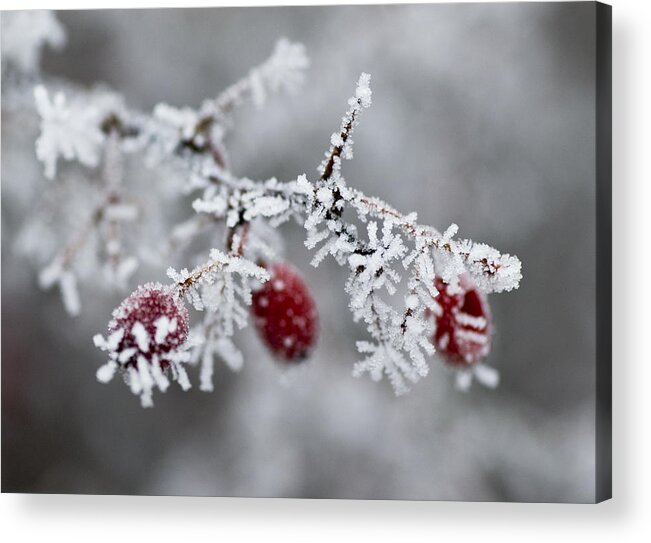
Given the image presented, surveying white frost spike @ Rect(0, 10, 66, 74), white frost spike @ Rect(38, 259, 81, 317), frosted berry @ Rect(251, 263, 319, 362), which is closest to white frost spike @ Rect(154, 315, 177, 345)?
frosted berry @ Rect(251, 263, 319, 362)

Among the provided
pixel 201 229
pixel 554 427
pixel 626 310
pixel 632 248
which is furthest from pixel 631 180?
A: pixel 201 229

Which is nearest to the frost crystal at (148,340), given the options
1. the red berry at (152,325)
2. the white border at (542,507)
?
the red berry at (152,325)

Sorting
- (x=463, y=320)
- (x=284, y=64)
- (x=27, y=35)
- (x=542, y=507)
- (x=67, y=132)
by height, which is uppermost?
(x=27, y=35)

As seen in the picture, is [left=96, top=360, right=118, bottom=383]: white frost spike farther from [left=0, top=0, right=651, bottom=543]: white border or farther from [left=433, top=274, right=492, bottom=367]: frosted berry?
[left=0, top=0, right=651, bottom=543]: white border

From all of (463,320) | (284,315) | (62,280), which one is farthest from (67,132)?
(463,320)

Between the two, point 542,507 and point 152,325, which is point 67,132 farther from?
point 542,507

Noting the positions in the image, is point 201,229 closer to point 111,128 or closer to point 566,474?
point 111,128

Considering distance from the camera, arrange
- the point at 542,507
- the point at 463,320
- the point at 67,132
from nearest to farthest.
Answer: the point at 463,320
the point at 67,132
the point at 542,507
